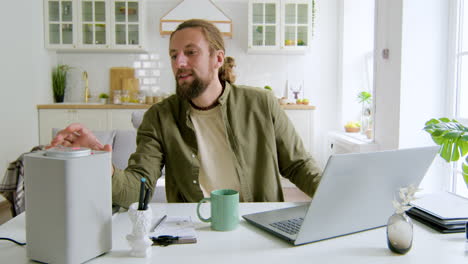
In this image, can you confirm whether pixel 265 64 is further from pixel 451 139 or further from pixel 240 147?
pixel 240 147

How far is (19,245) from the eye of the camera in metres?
0.91

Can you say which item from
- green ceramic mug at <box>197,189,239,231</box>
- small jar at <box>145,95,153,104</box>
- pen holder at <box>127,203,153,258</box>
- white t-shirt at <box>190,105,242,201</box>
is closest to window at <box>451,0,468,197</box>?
white t-shirt at <box>190,105,242,201</box>

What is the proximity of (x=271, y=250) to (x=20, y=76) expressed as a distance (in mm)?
4088

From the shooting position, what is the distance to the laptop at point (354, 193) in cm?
84

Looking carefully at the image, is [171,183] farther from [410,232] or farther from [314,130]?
[314,130]

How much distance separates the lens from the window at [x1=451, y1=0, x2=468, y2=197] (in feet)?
8.71

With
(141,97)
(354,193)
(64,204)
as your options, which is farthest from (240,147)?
(141,97)

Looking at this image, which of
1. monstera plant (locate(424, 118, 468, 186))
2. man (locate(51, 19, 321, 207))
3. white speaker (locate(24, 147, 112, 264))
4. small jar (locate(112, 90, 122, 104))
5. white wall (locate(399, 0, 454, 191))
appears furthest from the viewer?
small jar (locate(112, 90, 122, 104))

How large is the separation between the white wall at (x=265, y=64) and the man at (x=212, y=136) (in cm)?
348

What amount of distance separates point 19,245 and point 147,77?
14.2 ft

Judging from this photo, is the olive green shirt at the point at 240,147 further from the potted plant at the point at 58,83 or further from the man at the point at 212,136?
the potted plant at the point at 58,83

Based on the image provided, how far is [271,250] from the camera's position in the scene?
88 cm

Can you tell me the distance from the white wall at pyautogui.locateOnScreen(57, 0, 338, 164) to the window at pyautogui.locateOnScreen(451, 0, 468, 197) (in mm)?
2351

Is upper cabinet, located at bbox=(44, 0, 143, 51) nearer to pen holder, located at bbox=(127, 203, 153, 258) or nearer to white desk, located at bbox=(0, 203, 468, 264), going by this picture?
white desk, located at bbox=(0, 203, 468, 264)
